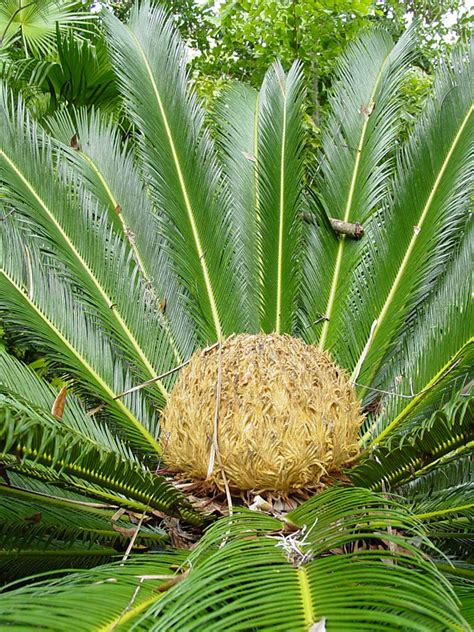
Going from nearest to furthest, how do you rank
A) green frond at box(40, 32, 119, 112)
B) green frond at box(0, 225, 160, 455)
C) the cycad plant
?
the cycad plant, green frond at box(0, 225, 160, 455), green frond at box(40, 32, 119, 112)

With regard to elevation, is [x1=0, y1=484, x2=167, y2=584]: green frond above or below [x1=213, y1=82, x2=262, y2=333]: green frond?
below

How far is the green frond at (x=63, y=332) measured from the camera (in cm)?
215

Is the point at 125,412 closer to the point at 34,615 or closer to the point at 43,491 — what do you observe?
the point at 43,491

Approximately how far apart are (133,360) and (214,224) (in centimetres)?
72

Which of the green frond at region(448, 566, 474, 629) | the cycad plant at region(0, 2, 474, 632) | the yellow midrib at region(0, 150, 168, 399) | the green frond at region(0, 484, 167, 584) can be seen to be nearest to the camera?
the green frond at region(448, 566, 474, 629)

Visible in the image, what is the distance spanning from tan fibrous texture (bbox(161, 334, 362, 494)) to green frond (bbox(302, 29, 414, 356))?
73 cm

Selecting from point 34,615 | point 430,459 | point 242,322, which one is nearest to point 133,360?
point 242,322

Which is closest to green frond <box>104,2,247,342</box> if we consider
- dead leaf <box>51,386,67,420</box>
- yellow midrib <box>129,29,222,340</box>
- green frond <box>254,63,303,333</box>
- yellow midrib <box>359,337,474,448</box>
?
yellow midrib <box>129,29,222,340</box>

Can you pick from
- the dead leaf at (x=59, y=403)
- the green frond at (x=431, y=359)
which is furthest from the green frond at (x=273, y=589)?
the green frond at (x=431, y=359)

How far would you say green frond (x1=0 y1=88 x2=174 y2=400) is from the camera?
2.40 m

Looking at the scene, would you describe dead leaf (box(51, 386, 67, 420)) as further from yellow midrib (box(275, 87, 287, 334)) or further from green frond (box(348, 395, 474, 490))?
yellow midrib (box(275, 87, 287, 334))

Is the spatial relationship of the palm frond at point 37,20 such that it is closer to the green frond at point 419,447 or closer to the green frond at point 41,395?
the green frond at point 41,395

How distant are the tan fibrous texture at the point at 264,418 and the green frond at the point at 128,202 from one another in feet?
2.38

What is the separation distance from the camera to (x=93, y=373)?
218cm
